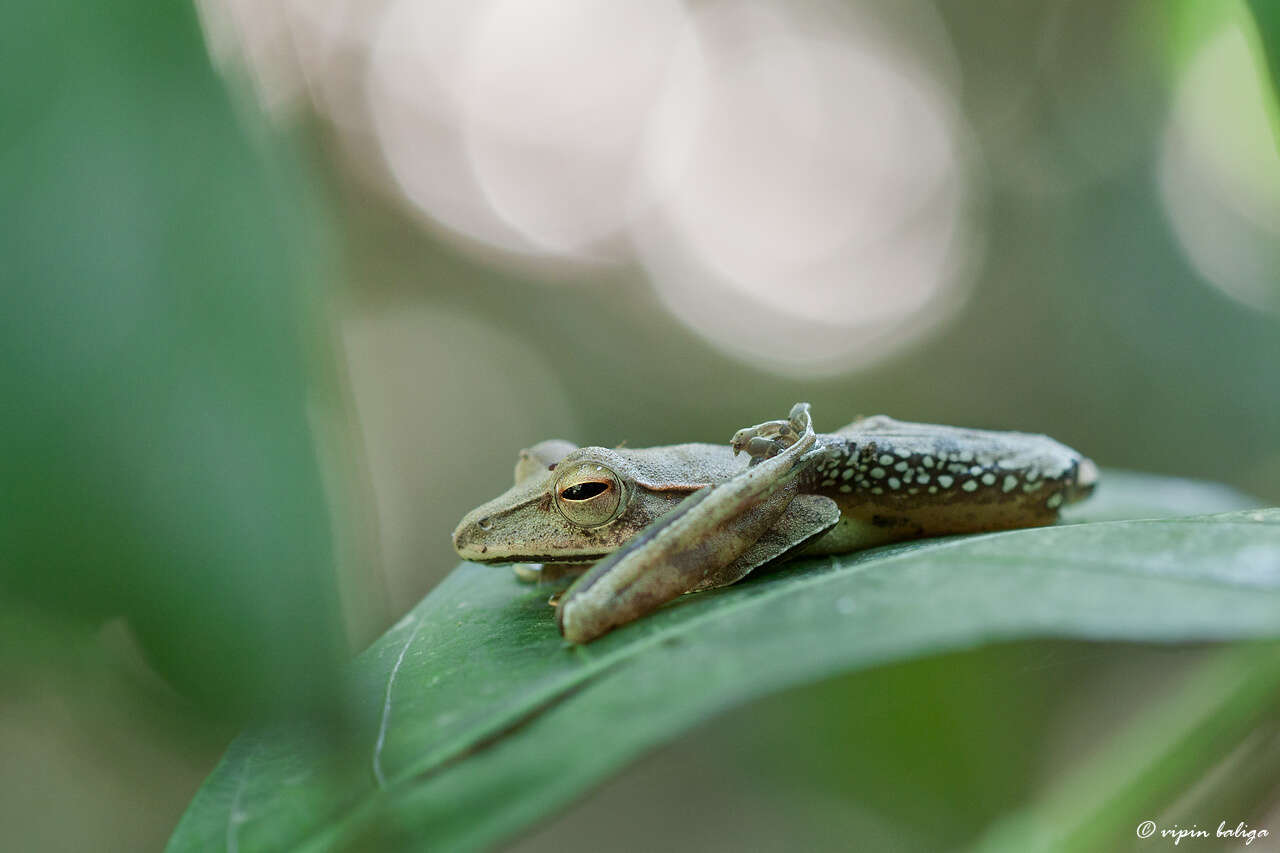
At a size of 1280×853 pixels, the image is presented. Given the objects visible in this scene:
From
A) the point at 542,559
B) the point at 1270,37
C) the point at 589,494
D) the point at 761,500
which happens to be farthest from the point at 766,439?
the point at 1270,37

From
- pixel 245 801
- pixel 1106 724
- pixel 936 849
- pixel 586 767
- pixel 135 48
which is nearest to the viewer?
pixel 135 48

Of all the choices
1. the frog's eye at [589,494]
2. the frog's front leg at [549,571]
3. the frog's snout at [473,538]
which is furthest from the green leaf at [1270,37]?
the frog's snout at [473,538]

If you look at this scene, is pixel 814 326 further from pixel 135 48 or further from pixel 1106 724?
pixel 135 48

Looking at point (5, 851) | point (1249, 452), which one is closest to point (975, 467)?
point (5, 851)

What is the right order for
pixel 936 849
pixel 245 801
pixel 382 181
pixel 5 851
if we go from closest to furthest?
pixel 245 801
pixel 936 849
pixel 5 851
pixel 382 181

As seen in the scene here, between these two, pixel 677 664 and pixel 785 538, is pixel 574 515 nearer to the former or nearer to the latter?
pixel 785 538

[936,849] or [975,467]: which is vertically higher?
[975,467]

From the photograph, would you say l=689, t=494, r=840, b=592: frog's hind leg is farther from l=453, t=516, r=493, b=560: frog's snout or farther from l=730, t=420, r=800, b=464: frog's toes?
l=453, t=516, r=493, b=560: frog's snout

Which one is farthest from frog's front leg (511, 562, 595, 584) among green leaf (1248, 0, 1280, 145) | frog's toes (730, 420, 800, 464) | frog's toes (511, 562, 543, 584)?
green leaf (1248, 0, 1280, 145)
